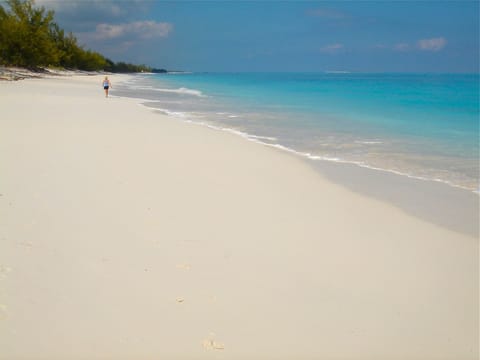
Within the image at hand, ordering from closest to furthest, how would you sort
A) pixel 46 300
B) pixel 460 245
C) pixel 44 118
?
pixel 46 300
pixel 460 245
pixel 44 118

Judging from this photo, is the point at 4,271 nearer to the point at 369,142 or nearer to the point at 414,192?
the point at 414,192

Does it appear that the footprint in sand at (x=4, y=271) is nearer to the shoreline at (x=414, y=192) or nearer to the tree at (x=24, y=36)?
the shoreline at (x=414, y=192)

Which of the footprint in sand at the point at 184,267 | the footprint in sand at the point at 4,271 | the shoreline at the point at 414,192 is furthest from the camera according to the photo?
the shoreline at the point at 414,192

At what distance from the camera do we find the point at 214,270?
3502 mm

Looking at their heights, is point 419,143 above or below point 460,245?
above

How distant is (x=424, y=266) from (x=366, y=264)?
64 centimetres

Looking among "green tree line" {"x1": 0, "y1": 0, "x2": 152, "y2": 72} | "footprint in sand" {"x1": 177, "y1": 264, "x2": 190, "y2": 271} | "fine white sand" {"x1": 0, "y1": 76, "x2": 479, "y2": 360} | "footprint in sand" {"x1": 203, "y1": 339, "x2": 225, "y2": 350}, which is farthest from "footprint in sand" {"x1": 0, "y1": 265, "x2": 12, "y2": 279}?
"green tree line" {"x1": 0, "y1": 0, "x2": 152, "y2": 72}

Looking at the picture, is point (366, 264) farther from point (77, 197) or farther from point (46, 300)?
point (77, 197)

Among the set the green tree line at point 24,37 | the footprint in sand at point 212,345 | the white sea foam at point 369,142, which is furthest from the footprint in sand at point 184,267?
the green tree line at point 24,37

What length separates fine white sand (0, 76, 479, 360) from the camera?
2.65 m

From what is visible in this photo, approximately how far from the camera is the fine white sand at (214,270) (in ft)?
8.71

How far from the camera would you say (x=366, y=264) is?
395 centimetres

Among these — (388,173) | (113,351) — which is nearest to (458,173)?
(388,173)

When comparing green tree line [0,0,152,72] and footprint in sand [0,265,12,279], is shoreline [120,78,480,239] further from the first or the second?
green tree line [0,0,152,72]
